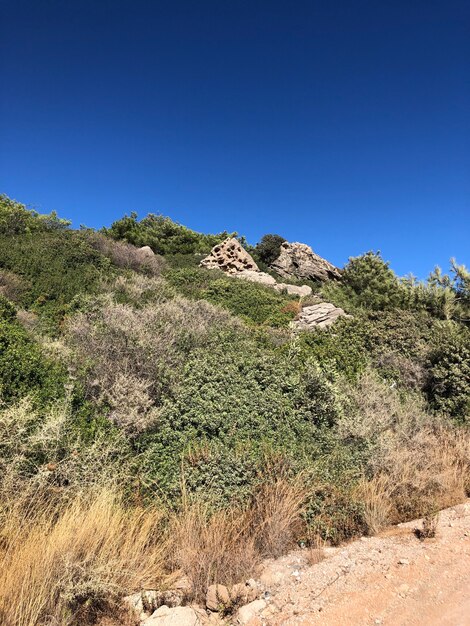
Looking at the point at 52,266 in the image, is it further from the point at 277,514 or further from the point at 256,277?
the point at 277,514

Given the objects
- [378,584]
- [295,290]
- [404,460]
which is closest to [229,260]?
[295,290]

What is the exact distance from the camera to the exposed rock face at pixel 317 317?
13.9 m

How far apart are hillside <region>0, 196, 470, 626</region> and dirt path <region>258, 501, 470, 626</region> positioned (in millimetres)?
254

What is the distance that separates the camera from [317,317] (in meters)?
14.9

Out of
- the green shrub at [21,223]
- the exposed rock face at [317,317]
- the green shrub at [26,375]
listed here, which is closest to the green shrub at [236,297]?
the exposed rock face at [317,317]

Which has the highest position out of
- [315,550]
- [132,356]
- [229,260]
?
[229,260]

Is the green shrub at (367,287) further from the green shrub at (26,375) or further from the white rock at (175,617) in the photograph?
the white rock at (175,617)

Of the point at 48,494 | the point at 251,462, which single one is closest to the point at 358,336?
the point at 251,462

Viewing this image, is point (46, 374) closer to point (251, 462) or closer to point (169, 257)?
point (251, 462)

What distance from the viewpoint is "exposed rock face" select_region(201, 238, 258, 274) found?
80.0ft

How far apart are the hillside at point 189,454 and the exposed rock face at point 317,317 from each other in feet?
12.9

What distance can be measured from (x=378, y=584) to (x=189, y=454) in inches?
87.2

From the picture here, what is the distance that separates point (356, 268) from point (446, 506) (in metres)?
18.8

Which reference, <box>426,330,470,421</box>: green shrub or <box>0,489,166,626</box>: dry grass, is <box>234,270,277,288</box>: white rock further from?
<box>0,489,166,626</box>: dry grass
